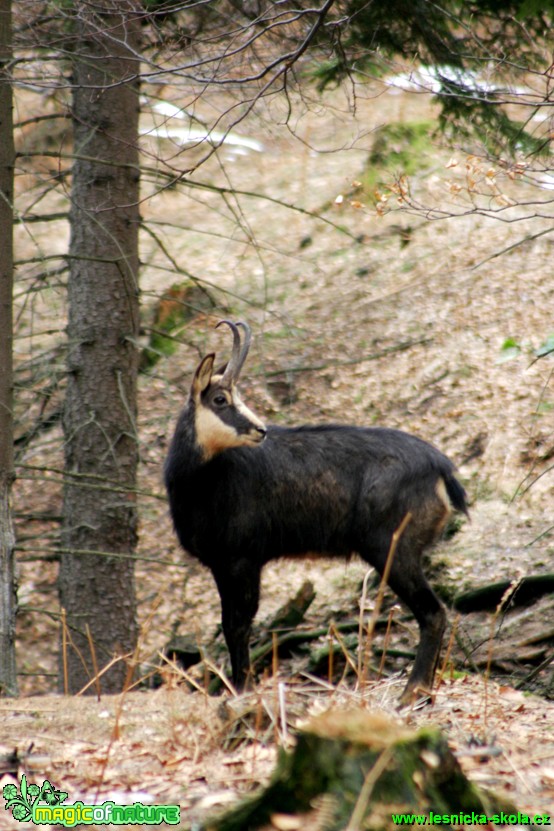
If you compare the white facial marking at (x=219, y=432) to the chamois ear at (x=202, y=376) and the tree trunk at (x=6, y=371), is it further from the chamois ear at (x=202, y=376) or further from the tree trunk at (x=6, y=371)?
the tree trunk at (x=6, y=371)

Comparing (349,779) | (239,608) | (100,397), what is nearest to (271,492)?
(239,608)

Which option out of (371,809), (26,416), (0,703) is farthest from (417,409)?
(371,809)

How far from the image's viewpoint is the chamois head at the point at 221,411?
6609mm

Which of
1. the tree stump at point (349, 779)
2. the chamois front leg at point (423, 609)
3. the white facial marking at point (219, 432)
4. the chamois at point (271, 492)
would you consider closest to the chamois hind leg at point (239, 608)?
the chamois at point (271, 492)

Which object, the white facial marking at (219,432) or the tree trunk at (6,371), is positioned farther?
the tree trunk at (6,371)

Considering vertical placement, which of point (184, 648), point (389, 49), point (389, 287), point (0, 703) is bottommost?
point (184, 648)

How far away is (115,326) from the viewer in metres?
8.63

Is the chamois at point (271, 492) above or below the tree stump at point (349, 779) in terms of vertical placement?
above

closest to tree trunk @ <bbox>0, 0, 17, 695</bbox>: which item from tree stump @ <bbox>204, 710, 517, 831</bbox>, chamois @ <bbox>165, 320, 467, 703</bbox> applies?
chamois @ <bbox>165, 320, 467, 703</bbox>

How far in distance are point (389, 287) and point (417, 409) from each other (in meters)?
2.69

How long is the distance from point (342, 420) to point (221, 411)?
3916mm

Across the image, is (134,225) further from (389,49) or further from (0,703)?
(0,703)

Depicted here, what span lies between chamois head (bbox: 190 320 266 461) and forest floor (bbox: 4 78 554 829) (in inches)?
44.7

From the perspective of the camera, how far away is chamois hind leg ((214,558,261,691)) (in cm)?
672
